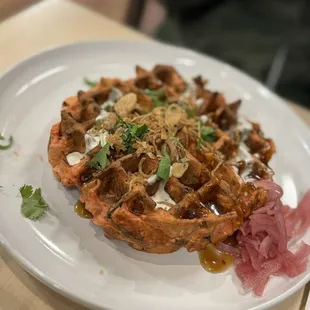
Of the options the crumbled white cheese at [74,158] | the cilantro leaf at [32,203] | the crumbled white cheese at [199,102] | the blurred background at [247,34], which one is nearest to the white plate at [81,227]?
the cilantro leaf at [32,203]

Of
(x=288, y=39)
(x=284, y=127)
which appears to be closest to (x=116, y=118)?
(x=284, y=127)

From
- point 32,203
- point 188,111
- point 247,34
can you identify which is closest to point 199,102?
point 188,111

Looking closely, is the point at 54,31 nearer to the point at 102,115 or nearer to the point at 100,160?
the point at 102,115

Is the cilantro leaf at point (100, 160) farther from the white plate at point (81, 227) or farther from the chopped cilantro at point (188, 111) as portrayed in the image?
the chopped cilantro at point (188, 111)

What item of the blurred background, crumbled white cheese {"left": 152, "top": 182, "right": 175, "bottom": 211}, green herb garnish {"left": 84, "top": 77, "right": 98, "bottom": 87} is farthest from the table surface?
the blurred background

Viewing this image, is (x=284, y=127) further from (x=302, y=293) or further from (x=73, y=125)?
(x=73, y=125)

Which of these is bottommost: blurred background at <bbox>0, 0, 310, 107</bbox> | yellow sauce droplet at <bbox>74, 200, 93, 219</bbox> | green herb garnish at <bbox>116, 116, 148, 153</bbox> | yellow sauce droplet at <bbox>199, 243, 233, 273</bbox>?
blurred background at <bbox>0, 0, 310, 107</bbox>

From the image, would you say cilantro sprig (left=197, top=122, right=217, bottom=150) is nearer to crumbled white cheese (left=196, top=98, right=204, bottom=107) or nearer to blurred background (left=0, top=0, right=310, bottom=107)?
crumbled white cheese (left=196, top=98, right=204, bottom=107)
